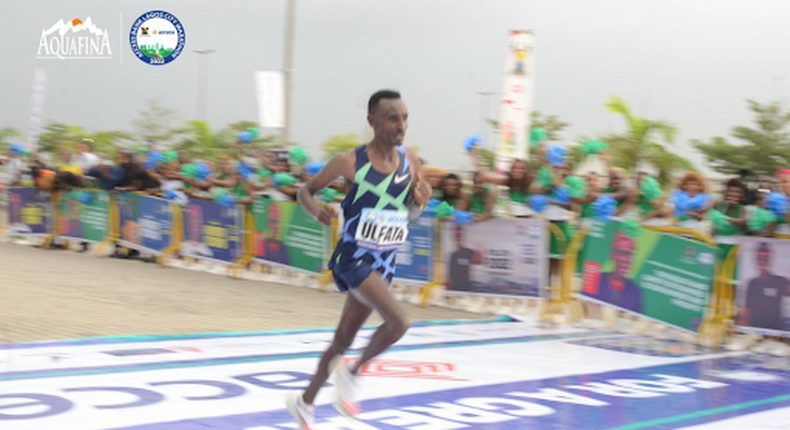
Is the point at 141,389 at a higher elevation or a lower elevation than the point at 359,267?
lower

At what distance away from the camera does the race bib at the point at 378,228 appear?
4.47 meters

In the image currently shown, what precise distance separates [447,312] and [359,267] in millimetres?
6120

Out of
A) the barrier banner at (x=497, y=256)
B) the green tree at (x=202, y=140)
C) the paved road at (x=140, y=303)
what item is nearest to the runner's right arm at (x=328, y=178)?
the paved road at (x=140, y=303)

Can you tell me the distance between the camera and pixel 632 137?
32344 millimetres

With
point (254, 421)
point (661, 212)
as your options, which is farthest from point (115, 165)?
point (254, 421)

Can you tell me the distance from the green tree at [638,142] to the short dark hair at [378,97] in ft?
93.3

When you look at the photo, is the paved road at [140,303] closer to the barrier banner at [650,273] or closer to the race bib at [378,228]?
the barrier banner at [650,273]

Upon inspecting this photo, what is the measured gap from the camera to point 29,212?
1738 centimetres

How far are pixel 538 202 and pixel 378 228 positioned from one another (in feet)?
18.0

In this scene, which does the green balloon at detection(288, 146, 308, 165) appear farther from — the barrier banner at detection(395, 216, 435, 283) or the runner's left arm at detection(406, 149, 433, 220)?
the runner's left arm at detection(406, 149, 433, 220)

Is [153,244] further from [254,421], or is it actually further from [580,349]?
[254,421]

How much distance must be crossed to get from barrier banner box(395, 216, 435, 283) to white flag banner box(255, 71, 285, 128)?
5.29 m

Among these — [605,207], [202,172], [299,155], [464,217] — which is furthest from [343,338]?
[202,172]

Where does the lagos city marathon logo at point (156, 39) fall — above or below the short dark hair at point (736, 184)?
above
